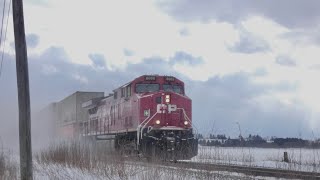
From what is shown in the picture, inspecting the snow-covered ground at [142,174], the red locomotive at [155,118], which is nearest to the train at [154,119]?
the red locomotive at [155,118]

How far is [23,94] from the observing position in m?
9.50

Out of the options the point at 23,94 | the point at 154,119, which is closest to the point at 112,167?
the point at 23,94

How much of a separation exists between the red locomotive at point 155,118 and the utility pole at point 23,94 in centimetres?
843

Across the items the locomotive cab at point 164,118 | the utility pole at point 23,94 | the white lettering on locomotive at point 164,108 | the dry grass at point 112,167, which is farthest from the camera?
the white lettering on locomotive at point 164,108

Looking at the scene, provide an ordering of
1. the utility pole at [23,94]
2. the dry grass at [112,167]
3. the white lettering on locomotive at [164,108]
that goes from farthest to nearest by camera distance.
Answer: the white lettering on locomotive at [164,108], the dry grass at [112,167], the utility pole at [23,94]

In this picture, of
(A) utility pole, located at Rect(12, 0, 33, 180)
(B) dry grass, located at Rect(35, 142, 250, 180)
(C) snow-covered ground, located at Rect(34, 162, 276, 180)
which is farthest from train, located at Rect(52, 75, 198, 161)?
(A) utility pole, located at Rect(12, 0, 33, 180)

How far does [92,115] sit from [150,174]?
19697 millimetres

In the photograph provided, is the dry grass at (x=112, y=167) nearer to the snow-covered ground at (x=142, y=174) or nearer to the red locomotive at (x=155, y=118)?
the snow-covered ground at (x=142, y=174)

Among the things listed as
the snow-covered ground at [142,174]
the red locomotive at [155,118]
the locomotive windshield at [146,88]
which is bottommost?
the snow-covered ground at [142,174]

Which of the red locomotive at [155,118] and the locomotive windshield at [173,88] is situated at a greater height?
the locomotive windshield at [173,88]

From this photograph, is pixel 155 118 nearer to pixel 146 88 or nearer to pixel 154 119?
pixel 154 119

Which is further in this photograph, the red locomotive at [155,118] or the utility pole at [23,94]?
the red locomotive at [155,118]

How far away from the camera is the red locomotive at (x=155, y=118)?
1883 centimetres

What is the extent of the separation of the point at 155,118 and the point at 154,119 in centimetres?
7
